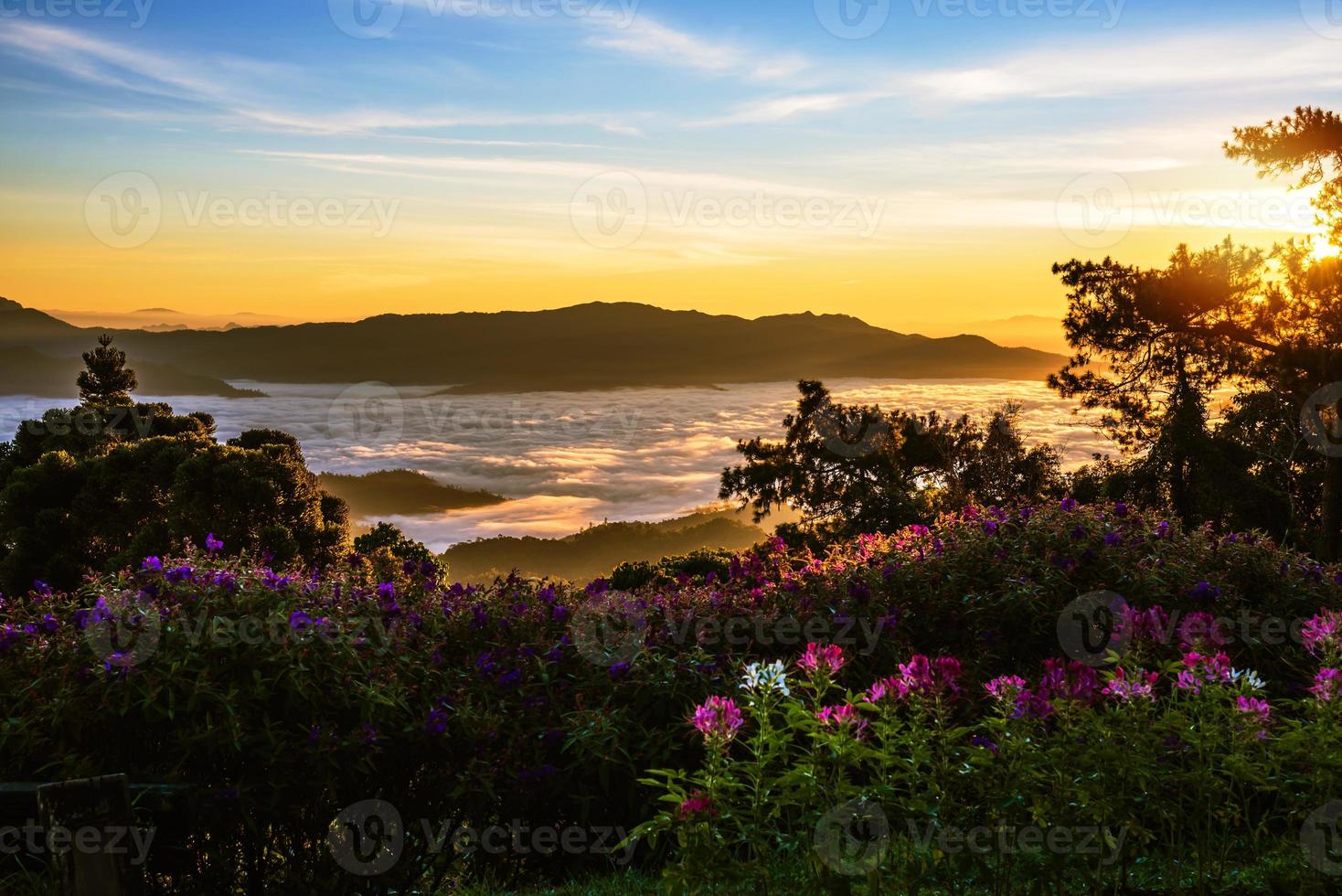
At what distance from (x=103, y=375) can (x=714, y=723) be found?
31.9 metres

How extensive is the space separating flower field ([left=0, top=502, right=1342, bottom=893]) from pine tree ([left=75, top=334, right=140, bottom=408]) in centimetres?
2691

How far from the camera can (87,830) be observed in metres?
3.68

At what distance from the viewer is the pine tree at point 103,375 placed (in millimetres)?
29625

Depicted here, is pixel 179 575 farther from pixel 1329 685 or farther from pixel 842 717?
pixel 1329 685

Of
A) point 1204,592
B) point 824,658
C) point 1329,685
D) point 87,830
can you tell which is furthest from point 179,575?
point 1204,592

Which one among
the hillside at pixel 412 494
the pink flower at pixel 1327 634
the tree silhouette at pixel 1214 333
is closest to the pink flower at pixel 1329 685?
the pink flower at pixel 1327 634

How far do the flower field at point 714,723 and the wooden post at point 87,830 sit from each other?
0.94 m

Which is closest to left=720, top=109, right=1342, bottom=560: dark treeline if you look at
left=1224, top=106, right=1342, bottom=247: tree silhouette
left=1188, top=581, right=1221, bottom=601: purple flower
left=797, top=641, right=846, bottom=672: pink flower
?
left=1224, top=106, right=1342, bottom=247: tree silhouette

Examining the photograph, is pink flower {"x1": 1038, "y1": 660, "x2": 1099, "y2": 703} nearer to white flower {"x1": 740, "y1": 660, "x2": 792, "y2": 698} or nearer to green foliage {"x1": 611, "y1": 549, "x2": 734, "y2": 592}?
white flower {"x1": 740, "y1": 660, "x2": 792, "y2": 698}

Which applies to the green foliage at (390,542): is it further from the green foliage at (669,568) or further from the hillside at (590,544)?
the green foliage at (669,568)

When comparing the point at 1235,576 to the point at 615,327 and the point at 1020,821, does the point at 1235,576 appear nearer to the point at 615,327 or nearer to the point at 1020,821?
the point at 1020,821

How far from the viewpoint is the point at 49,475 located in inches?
810

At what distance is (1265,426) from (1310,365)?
93.7 inches

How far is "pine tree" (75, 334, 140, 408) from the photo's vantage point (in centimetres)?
2962
